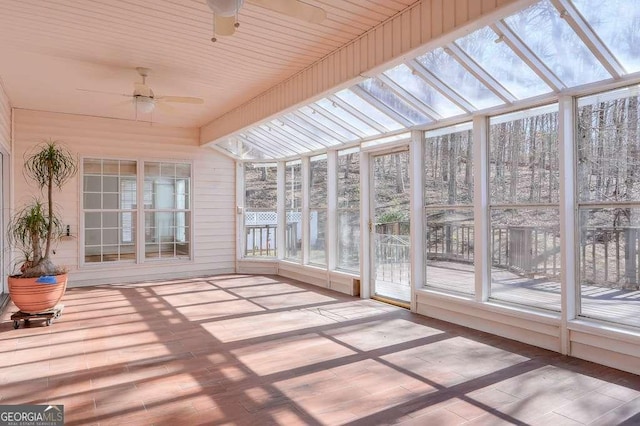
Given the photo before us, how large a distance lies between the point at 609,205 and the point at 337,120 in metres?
3.40

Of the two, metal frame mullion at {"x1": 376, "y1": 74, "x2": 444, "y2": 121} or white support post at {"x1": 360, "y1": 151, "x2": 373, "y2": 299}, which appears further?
white support post at {"x1": 360, "y1": 151, "x2": 373, "y2": 299}

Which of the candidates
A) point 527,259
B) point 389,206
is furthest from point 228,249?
point 527,259

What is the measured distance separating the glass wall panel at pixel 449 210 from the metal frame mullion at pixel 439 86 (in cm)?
33

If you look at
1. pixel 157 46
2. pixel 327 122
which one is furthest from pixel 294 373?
pixel 327 122

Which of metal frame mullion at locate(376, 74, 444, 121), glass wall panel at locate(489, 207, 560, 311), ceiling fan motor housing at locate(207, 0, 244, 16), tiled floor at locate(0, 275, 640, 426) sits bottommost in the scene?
tiled floor at locate(0, 275, 640, 426)

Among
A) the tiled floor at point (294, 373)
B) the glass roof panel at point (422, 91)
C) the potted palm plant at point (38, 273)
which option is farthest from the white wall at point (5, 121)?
the glass roof panel at point (422, 91)

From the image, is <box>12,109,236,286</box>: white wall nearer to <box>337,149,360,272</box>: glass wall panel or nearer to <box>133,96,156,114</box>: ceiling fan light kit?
<box>337,149,360,272</box>: glass wall panel

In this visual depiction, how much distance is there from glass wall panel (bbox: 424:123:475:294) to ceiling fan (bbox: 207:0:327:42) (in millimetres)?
2605

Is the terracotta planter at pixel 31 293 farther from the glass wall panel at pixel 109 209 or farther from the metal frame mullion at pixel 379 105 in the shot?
the metal frame mullion at pixel 379 105

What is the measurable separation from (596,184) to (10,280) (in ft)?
19.5

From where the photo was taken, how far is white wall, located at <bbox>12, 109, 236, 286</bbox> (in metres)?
6.82

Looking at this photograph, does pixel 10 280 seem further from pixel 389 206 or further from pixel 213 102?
pixel 389 206

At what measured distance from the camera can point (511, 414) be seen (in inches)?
103

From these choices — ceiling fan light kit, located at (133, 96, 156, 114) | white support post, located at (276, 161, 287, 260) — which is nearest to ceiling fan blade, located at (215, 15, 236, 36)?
ceiling fan light kit, located at (133, 96, 156, 114)
